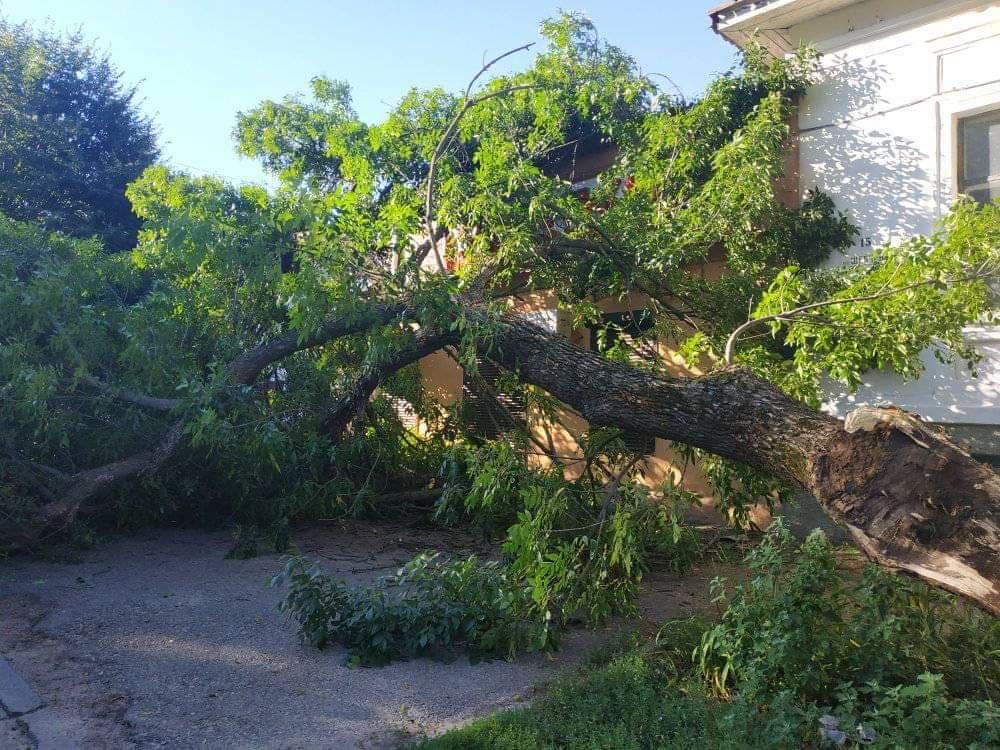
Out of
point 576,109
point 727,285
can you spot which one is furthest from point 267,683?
point 576,109

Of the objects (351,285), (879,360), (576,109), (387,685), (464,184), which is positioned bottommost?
(387,685)

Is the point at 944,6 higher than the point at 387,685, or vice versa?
the point at 944,6

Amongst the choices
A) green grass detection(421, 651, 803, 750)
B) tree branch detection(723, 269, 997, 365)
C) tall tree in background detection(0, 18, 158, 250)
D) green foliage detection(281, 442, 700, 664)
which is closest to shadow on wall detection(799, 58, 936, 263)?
tree branch detection(723, 269, 997, 365)

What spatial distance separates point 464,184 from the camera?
320 inches

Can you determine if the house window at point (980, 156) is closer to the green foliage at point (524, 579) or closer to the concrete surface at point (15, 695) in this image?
the green foliage at point (524, 579)

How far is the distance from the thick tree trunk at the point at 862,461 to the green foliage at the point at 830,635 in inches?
10.8

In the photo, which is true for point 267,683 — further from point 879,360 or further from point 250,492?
point 879,360

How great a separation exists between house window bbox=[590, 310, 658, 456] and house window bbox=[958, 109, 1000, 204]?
3144 mm

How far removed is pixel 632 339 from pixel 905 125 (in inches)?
129

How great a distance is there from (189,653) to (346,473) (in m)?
3.59

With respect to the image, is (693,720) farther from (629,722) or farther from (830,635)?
(830,635)

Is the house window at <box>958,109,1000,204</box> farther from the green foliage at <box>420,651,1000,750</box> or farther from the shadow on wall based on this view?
the green foliage at <box>420,651,1000,750</box>

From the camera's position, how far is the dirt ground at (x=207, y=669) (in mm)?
4172

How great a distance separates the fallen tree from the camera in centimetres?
594
